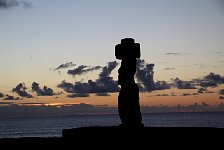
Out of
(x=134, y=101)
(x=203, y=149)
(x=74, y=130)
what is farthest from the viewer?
(x=134, y=101)

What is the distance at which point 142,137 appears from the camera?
12.7m

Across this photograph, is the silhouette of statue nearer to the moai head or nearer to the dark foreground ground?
the moai head

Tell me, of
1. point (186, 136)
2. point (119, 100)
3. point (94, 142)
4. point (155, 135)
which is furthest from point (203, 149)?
point (119, 100)

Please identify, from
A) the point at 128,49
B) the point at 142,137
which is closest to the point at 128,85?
the point at 128,49

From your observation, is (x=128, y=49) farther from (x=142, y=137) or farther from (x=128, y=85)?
(x=142, y=137)

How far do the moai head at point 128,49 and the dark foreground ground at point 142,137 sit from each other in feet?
9.28

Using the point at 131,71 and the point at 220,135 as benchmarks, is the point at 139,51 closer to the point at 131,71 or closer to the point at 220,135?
the point at 131,71


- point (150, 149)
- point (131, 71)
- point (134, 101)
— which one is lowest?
point (150, 149)

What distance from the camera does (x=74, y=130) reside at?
46.3 ft

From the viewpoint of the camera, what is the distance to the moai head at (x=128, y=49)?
15.0 metres

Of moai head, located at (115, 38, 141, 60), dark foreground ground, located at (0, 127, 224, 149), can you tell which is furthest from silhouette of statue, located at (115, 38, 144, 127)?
dark foreground ground, located at (0, 127, 224, 149)

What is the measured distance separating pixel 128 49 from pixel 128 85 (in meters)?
1.23

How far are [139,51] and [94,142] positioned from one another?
12.4 ft

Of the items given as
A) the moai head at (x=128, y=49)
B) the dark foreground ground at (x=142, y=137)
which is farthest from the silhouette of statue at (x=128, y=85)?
the dark foreground ground at (x=142, y=137)
